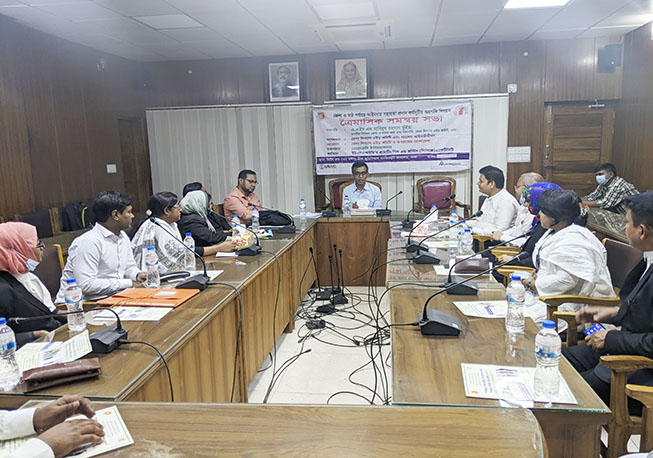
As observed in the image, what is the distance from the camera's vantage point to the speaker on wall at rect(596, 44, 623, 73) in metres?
5.59

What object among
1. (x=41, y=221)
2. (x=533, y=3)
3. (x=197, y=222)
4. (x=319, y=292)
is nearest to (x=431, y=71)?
(x=533, y=3)

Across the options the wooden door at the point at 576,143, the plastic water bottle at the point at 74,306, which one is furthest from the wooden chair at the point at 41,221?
the wooden door at the point at 576,143

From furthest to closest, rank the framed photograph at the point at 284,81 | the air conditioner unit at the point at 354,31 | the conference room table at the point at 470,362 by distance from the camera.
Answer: the framed photograph at the point at 284,81, the air conditioner unit at the point at 354,31, the conference room table at the point at 470,362

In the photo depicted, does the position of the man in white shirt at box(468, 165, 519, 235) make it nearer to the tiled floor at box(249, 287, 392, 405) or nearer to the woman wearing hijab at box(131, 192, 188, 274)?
the tiled floor at box(249, 287, 392, 405)

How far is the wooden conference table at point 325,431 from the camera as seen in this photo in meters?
0.95

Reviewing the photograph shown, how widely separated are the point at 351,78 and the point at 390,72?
0.53m

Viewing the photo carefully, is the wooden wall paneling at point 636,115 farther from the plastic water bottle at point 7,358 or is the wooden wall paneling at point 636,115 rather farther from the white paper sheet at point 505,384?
the plastic water bottle at point 7,358

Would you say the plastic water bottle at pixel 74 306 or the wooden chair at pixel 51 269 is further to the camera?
the wooden chair at pixel 51 269

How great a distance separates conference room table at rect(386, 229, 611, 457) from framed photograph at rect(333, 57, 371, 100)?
4654 mm

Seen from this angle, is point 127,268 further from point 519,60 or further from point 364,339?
point 519,60

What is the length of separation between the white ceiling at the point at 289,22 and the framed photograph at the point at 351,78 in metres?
0.23

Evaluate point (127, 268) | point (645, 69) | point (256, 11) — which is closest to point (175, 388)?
point (127, 268)

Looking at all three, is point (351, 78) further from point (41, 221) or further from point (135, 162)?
point (41, 221)

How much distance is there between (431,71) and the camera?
20.0 ft
